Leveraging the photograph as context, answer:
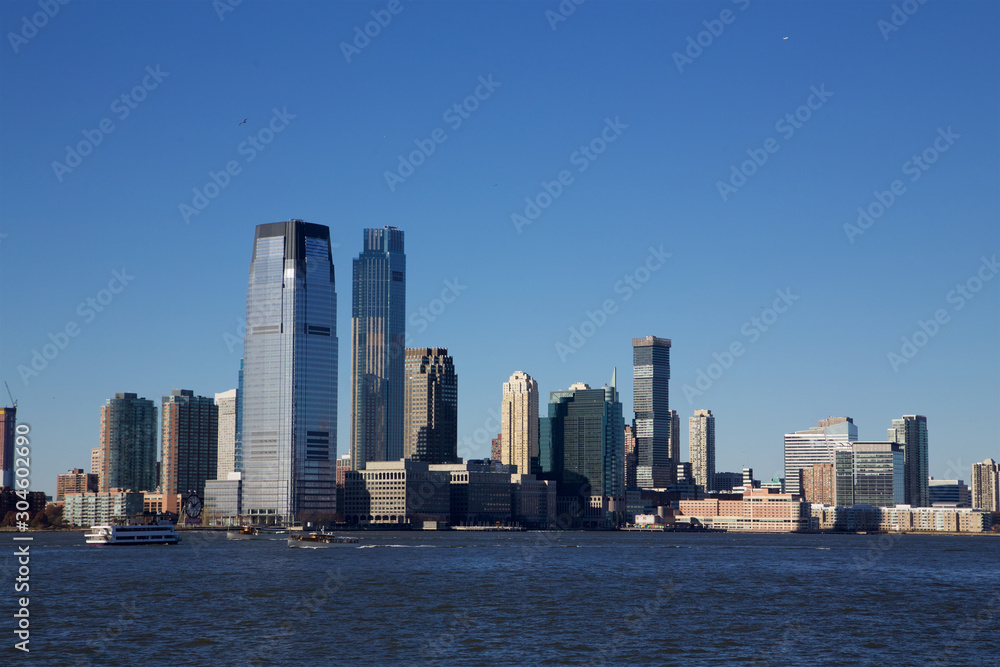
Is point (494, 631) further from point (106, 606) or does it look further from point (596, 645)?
point (106, 606)

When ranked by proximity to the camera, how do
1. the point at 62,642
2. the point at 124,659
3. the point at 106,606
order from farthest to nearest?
1. the point at 106,606
2. the point at 62,642
3. the point at 124,659

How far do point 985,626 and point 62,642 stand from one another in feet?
203

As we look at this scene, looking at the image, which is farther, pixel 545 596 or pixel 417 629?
pixel 545 596

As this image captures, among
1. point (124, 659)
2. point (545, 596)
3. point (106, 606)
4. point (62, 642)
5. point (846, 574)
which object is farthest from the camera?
point (846, 574)

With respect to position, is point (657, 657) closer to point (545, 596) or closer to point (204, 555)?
point (545, 596)

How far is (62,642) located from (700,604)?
49.3 m

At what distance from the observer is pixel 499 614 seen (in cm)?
8750

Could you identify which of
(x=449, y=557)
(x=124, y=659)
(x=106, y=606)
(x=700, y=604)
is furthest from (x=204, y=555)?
(x=124, y=659)

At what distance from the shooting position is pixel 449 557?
16900 centimetres

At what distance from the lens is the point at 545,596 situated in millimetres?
101375

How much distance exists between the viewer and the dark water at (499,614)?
226 feet

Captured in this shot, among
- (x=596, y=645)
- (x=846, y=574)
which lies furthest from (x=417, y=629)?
(x=846, y=574)

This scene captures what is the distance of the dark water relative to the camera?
226 feet

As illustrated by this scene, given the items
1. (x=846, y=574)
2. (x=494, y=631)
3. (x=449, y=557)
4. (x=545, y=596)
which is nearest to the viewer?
(x=494, y=631)
